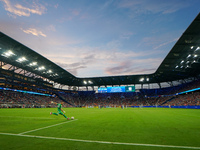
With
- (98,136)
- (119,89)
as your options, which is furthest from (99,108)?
(98,136)

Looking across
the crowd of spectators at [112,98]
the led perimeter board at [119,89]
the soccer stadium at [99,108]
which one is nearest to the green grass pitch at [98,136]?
the soccer stadium at [99,108]

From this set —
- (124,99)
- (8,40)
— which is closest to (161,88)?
(124,99)

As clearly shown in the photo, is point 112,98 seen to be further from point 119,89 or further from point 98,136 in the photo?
point 98,136

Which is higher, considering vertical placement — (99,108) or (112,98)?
(112,98)

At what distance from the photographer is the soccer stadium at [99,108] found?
5.02 metres

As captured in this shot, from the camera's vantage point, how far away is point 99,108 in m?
54.3

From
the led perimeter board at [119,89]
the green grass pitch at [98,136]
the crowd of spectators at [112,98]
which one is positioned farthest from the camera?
the crowd of spectators at [112,98]

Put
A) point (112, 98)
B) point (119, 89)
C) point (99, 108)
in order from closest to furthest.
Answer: point (99, 108)
point (119, 89)
point (112, 98)

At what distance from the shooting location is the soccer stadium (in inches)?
198

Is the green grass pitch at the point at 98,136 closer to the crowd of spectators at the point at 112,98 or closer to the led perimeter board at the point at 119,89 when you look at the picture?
the led perimeter board at the point at 119,89

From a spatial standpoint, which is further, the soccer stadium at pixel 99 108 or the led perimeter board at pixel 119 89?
the led perimeter board at pixel 119 89

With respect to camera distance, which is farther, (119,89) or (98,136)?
(119,89)

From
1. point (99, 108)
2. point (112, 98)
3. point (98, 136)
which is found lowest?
point (99, 108)

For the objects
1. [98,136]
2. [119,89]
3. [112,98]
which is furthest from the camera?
[112,98]
